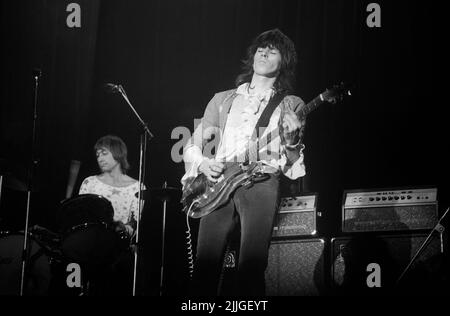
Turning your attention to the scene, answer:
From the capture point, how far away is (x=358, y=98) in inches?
178

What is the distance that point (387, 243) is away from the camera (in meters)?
3.65

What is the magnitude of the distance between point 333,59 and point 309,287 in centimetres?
178

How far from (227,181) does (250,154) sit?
21 centimetres

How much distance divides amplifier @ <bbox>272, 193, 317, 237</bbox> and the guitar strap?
2.68 feet

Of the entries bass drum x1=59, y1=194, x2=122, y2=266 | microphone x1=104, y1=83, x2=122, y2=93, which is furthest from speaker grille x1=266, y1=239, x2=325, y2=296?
microphone x1=104, y1=83, x2=122, y2=93

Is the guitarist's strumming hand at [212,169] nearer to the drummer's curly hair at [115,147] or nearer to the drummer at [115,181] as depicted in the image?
the drummer at [115,181]

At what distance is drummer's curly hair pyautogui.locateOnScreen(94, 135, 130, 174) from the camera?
485cm

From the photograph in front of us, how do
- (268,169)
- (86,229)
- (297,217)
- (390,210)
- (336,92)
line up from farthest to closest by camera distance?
1. (86,229)
2. (297,217)
3. (390,210)
4. (336,92)
5. (268,169)

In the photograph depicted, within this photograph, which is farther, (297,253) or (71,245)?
(71,245)

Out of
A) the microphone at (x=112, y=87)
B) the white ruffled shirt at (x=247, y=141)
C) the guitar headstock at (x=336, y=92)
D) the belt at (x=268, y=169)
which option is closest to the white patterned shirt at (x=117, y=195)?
the microphone at (x=112, y=87)

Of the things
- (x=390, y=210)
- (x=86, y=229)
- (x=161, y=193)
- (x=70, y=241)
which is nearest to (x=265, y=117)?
(x=390, y=210)

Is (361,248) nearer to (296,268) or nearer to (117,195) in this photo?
(296,268)

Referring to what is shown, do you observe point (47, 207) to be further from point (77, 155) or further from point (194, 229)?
point (194, 229)

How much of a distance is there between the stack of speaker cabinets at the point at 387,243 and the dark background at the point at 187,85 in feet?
2.22
